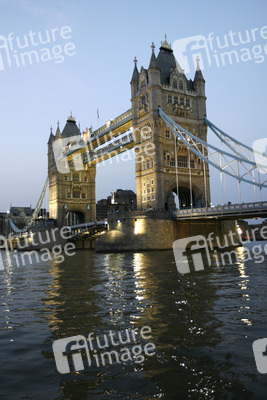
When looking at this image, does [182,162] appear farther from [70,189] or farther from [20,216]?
[20,216]

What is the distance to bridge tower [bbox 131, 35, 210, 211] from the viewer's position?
155ft

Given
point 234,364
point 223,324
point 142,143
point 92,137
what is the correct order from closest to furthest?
point 234,364, point 223,324, point 142,143, point 92,137

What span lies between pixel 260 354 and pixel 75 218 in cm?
8104

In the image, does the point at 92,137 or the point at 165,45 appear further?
the point at 92,137

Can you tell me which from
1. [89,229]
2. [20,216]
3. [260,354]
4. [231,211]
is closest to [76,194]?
[89,229]

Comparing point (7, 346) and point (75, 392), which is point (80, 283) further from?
point (75, 392)

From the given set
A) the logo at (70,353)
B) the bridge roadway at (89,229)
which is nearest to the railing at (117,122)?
the bridge roadway at (89,229)

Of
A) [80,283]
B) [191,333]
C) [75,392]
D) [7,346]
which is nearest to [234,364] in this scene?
[191,333]

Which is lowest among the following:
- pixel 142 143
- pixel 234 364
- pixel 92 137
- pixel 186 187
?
pixel 234 364

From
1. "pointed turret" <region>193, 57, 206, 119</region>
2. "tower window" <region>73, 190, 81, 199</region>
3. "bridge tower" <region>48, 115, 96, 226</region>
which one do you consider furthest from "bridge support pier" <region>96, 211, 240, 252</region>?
"tower window" <region>73, 190, 81, 199</region>

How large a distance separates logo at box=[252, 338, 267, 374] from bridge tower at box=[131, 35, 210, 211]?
3847 centimetres

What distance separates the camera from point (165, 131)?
160 ft

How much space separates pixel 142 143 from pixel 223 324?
43579mm

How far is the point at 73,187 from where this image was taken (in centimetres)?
7462
